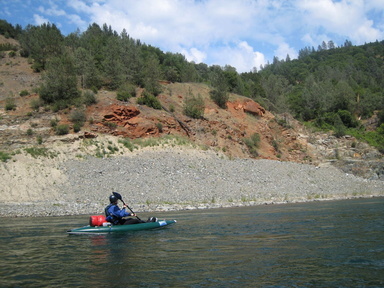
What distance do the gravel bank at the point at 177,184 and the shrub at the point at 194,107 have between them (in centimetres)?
776

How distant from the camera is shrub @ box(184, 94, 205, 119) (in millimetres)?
47594

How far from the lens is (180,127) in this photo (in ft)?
146

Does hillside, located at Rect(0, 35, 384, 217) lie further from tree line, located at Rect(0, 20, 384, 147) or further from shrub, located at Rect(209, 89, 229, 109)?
Answer: tree line, located at Rect(0, 20, 384, 147)

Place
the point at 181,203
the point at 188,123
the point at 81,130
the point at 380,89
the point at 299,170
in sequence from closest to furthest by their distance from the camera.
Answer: the point at 181,203
the point at 81,130
the point at 299,170
the point at 188,123
the point at 380,89

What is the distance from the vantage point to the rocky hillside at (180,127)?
3763 cm

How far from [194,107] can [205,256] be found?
127ft

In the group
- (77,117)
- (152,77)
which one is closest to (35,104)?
(77,117)

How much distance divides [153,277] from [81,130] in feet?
107

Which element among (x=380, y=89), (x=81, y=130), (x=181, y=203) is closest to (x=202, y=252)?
(x=181, y=203)

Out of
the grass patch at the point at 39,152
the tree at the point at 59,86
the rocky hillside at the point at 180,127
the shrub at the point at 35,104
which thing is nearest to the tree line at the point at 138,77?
the tree at the point at 59,86

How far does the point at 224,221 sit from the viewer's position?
56.8ft

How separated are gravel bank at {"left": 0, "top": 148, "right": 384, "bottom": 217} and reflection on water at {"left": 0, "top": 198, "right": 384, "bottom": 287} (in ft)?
34.9

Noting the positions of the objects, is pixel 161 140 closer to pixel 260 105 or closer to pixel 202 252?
pixel 260 105

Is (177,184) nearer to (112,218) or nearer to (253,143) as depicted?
(112,218)
